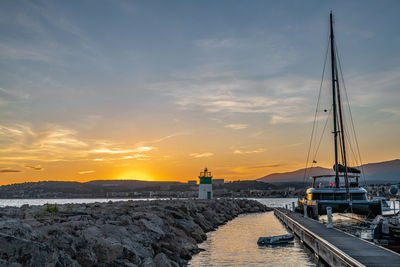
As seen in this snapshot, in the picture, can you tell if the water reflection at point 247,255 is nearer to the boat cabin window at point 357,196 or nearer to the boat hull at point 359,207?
the boat hull at point 359,207

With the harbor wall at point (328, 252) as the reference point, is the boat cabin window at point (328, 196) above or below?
above

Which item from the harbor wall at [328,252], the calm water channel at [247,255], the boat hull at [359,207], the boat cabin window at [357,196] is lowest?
the calm water channel at [247,255]

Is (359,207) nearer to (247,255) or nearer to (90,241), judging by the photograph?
(247,255)

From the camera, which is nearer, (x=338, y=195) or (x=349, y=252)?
(x=349, y=252)

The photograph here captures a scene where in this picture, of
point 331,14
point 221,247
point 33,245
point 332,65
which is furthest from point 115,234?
point 331,14

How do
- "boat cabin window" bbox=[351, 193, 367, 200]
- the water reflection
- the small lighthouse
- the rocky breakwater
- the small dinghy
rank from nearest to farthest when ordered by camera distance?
1. the rocky breakwater
2. the water reflection
3. the small dinghy
4. "boat cabin window" bbox=[351, 193, 367, 200]
5. the small lighthouse

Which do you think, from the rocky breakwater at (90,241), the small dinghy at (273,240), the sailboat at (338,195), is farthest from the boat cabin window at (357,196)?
the rocky breakwater at (90,241)

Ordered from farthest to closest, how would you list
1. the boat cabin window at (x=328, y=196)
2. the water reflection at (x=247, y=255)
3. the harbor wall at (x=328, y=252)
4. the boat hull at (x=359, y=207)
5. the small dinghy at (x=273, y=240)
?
the boat cabin window at (x=328, y=196) → the boat hull at (x=359, y=207) → the small dinghy at (x=273, y=240) → the water reflection at (x=247, y=255) → the harbor wall at (x=328, y=252)

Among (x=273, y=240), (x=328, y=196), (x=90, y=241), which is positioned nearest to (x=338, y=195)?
(x=328, y=196)

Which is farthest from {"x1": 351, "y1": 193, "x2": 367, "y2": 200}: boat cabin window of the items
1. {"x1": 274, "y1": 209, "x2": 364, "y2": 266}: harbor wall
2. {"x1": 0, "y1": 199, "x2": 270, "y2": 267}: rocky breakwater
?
{"x1": 0, "y1": 199, "x2": 270, "y2": 267}: rocky breakwater

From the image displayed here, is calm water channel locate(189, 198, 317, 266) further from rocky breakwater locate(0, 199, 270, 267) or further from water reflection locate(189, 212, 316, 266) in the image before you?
rocky breakwater locate(0, 199, 270, 267)

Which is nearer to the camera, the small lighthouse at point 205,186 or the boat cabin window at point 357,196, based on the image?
the boat cabin window at point 357,196

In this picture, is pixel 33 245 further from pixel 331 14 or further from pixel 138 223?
pixel 331 14

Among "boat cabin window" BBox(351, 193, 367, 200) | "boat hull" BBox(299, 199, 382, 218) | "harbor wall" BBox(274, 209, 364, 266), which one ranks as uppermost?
"boat cabin window" BBox(351, 193, 367, 200)
